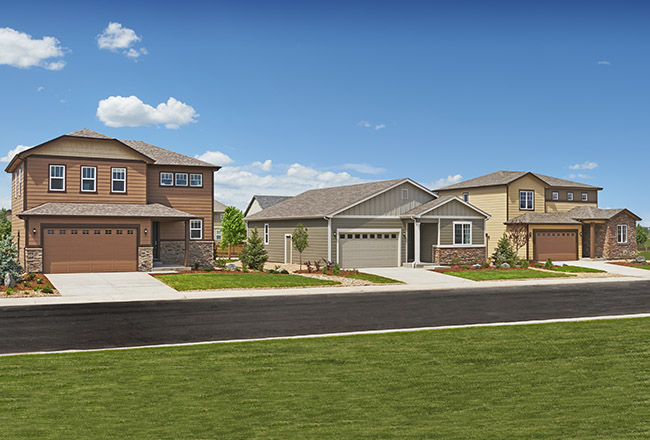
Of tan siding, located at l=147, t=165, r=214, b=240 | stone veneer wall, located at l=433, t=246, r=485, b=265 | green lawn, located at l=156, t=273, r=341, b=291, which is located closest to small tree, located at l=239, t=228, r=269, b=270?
green lawn, located at l=156, t=273, r=341, b=291

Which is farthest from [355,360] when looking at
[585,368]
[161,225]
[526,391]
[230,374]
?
[161,225]

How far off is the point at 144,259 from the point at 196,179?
6.83 metres

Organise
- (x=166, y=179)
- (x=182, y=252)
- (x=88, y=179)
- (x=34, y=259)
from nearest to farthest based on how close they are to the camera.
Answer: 1. (x=34, y=259)
2. (x=88, y=179)
3. (x=182, y=252)
4. (x=166, y=179)

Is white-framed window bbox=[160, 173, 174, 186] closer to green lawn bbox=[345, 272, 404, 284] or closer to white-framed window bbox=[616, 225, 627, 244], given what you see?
green lawn bbox=[345, 272, 404, 284]

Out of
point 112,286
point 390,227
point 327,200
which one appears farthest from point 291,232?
point 112,286

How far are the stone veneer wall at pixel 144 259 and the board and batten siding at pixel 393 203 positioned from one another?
11.0 m

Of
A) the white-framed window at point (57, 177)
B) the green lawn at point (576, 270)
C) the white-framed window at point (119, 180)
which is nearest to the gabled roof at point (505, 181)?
the green lawn at point (576, 270)

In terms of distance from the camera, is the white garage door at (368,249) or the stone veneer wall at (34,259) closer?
the stone veneer wall at (34,259)

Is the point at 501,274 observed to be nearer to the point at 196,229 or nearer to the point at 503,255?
the point at 503,255

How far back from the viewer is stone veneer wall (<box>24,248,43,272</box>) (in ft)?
95.3

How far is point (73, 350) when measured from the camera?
11.9 metres

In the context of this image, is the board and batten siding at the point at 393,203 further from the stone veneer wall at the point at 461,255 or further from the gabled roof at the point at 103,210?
the gabled roof at the point at 103,210

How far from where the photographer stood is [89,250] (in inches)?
1193

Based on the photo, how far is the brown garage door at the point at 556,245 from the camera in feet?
144
